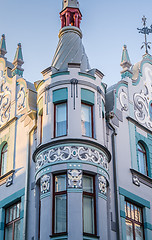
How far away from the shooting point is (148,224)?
84.3 feet

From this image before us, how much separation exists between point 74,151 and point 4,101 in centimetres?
872

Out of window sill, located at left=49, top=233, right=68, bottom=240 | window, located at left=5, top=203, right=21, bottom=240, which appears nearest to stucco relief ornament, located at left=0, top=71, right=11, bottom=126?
window, located at left=5, top=203, right=21, bottom=240

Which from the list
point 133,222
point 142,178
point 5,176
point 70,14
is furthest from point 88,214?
point 70,14

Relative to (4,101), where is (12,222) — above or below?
below

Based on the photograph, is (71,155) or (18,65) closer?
(71,155)

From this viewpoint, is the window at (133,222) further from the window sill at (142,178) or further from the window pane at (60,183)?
the window pane at (60,183)

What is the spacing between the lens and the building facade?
2239cm

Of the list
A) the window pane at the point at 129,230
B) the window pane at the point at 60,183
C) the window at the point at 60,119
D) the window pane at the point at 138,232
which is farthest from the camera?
the window pane at the point at 138,232

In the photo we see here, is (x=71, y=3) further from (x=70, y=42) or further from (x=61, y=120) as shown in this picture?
(x=61, y=120)

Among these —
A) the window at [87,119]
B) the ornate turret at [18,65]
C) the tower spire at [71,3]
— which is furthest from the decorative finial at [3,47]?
the window at [87,119]

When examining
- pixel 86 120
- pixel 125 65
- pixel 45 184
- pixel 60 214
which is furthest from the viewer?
pixel 125 65

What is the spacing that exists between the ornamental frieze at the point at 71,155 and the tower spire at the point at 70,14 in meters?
9.00

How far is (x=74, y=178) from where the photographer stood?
2247 cm

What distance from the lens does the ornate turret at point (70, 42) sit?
26719mm
